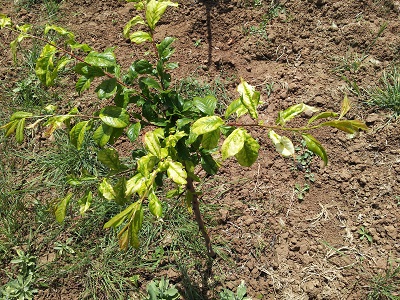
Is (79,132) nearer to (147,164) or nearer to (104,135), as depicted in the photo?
(104,135)

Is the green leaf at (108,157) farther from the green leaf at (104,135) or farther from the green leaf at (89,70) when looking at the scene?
the green leaf at (89,70)

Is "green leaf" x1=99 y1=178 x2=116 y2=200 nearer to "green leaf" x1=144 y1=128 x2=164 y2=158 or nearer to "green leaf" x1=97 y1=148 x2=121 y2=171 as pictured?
"green leaf" x1=97 y1=148 x2=121 y2=171

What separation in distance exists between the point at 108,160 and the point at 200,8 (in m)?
2.17

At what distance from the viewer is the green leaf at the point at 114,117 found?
1.38 m

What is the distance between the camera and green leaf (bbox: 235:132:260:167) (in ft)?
3.92

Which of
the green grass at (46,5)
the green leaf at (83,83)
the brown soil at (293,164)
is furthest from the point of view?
the green grass at (46,5)

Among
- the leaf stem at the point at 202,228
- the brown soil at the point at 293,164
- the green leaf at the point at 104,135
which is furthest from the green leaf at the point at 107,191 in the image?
the brown soil at the point at 293,164

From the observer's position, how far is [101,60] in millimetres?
1396

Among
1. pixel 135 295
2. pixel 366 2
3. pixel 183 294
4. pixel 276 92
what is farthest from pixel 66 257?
pixel 366 2

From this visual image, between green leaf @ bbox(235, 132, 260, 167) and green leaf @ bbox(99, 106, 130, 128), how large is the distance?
0.44m

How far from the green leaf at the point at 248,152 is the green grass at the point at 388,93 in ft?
6.14

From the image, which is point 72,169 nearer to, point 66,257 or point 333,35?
point 66,257

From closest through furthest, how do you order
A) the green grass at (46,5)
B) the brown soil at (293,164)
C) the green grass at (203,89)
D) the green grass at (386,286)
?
1. the green grass at (386,286)
2. the brown soil at (293,164)
3. the green grass at (203,89)
4. the green grass at (46,5)

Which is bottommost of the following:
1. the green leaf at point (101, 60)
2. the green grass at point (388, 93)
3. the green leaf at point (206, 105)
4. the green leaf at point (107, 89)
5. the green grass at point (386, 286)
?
the green grass at point (386, 286)
